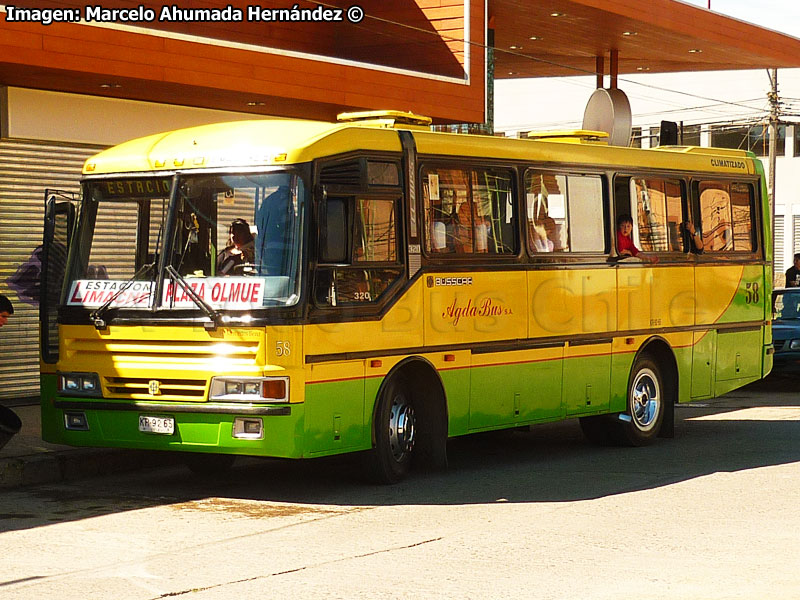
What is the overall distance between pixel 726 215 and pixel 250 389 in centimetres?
716

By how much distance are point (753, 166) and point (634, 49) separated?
12039mm

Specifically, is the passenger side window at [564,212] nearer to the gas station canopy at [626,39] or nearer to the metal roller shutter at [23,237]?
the metal roller shutter at [23,237]

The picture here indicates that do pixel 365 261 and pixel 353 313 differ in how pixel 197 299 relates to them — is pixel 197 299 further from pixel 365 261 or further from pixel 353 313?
pixel 365 261

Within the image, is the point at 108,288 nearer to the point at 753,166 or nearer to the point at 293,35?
the point at 753,166

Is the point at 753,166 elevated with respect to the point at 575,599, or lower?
elevated

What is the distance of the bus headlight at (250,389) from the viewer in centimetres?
1001

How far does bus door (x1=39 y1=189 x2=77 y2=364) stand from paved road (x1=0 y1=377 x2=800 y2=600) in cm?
117

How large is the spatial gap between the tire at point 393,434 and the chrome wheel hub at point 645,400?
3.33m

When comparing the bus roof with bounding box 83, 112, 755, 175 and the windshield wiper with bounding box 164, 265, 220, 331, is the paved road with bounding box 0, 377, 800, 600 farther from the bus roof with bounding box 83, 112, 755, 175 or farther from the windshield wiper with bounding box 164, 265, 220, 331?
the bus roof with bounding box 83, 112, 755, 175

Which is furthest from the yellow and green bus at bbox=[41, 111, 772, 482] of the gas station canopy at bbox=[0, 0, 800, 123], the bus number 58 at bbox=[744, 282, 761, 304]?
the gas station canopy at bbox=[0, 0, 800, 123]

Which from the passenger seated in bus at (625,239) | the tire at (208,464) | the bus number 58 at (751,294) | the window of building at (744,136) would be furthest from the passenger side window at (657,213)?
the window of building at (744,136)

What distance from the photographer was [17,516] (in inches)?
382

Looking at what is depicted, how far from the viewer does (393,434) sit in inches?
438

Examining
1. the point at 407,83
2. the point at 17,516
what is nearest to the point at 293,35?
the point at 407,83
